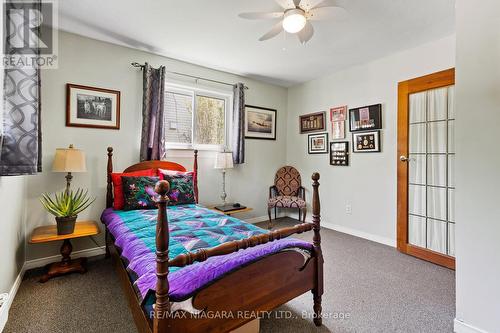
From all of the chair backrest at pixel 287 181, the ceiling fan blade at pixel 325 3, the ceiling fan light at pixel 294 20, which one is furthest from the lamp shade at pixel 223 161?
the ceiling fan blade at pixel 325 3

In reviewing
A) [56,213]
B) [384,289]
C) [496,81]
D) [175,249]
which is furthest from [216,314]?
[496,81]

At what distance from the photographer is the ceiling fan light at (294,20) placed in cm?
207

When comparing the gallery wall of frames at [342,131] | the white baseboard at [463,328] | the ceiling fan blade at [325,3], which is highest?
the ceiling fan blade at [325,3]

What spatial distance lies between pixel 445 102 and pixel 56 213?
4.30m

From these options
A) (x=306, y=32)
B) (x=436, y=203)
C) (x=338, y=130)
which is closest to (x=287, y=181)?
(x=338, y=130)

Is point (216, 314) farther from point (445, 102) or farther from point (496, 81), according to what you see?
point (445, 102)

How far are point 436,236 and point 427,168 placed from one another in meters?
0.81

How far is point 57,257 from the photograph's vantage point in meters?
2.70

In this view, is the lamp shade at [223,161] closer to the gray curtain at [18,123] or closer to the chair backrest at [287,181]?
the chair backrest at [287,181]

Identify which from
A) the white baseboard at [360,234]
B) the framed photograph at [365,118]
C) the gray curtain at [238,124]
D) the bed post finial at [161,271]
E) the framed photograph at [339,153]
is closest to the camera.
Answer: the bed post finial at [161,271]

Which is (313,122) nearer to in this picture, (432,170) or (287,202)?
(287,202)

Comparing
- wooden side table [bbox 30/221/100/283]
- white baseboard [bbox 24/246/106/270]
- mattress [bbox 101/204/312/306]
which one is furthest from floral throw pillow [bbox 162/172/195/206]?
white baseboard [bbox 24/246/106/270]

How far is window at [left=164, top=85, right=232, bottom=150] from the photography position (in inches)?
139

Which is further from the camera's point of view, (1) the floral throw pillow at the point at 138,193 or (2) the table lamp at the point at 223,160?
(2) the table lamp at the point at 223,160
